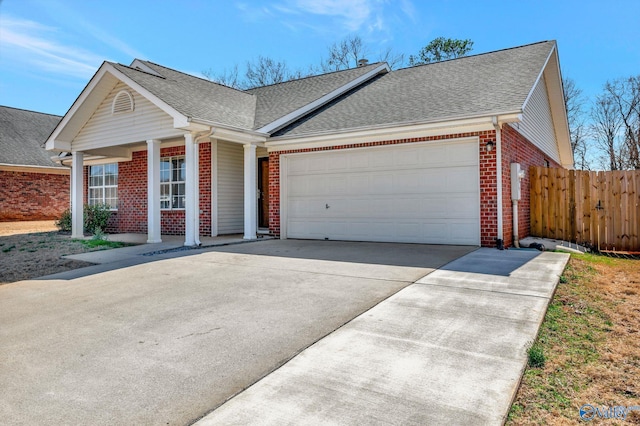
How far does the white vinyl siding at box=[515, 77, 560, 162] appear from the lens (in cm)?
1062

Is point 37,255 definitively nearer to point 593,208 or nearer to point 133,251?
point 133,251

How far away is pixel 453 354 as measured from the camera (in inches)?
128

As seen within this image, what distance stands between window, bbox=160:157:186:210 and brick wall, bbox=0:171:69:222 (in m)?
12.1

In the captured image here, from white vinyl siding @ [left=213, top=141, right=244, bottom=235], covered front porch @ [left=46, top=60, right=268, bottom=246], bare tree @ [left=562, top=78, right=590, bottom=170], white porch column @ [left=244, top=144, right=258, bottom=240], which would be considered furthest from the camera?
bare tree @ [left=562, top=78, right=590, bottom=170]

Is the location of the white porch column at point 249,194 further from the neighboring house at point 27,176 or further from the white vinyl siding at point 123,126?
the neighboring house at point 27,176

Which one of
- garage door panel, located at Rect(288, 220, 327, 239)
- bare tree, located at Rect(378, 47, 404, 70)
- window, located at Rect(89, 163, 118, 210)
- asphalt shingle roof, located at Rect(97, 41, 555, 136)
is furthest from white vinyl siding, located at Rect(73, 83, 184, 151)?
bare tree, located at Rect(378, 47, 404, 70)

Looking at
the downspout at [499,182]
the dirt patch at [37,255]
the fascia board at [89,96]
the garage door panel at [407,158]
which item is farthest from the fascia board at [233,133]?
the downspout at [499,182]

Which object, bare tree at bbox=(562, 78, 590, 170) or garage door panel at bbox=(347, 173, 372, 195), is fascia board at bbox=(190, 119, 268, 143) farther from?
bare tree at bbox=(562, 78, 590, 170)

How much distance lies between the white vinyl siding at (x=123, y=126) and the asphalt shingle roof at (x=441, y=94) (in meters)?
3.02

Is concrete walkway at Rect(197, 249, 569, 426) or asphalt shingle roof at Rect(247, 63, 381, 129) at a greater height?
asphalt shingle roof at Rect(247, 63, 381, 129)

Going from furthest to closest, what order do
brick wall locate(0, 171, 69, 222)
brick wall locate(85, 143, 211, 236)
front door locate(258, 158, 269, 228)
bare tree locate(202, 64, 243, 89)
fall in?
bare tree locate(202, 64, 243, 89) → brick wall locate(0, 171, 69, 222) → front door locate(258, 158, 269, 228) → brick wall locate(85, 143, 211, 236)

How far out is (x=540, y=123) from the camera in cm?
1239

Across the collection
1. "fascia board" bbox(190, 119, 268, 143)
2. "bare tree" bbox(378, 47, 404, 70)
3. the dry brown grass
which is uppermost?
"bare tree" bbox(378, 47, 404, 70)

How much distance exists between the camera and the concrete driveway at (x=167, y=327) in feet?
8.83
